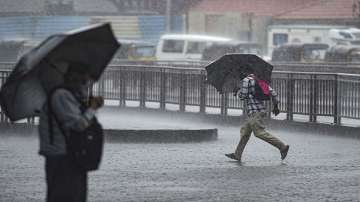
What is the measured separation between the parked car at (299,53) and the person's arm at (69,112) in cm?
3468

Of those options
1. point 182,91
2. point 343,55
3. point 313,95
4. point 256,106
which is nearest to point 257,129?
point 256,106

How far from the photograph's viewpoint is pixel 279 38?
185ft

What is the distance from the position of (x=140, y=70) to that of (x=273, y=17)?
1366 inches

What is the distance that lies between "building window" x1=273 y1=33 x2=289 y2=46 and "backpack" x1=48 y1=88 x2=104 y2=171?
48401 millimetres

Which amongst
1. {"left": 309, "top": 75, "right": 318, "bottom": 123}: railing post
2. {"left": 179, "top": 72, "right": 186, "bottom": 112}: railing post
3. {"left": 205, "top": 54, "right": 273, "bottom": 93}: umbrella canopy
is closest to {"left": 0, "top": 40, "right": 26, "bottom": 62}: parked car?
{"left": 179, "top": 72, "right": 186, "bottom": 112}: railing post

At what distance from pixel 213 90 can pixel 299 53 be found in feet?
62.0

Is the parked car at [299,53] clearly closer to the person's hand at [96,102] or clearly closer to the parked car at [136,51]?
the parked car at [136,51]

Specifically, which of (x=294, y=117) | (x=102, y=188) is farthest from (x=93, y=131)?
(x=294, y=117)

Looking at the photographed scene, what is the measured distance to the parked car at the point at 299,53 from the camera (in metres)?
42.9

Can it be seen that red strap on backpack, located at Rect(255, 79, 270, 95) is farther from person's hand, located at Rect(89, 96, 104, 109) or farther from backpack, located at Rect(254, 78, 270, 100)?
person's hand, located at Rect(89, 96, 104, 109)

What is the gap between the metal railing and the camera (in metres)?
21.1

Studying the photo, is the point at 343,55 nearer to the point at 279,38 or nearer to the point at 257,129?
the point at 279,38

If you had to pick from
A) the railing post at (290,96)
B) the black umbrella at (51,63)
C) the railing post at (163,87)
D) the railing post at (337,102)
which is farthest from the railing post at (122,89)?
the black umbrella at (51,63)

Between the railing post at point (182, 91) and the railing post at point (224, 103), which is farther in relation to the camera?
the railing post at point (182, 91)
